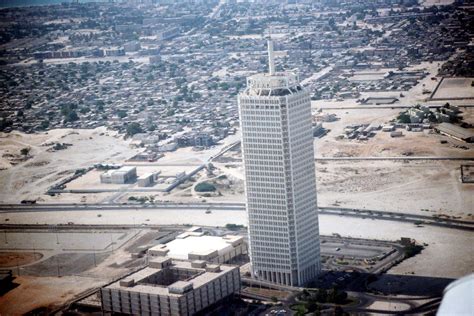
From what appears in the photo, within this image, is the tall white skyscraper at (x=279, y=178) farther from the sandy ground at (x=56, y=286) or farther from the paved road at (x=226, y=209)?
the paved road at (x=226, y=209)

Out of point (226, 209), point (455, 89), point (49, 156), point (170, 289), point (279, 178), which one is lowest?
point (226, 209)

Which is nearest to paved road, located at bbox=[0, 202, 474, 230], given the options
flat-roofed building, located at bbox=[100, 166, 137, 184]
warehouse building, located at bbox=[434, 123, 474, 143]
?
flat-roofed building, located at bbox=[100, 166, 137, 184]

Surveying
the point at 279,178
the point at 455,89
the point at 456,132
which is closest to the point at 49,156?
the point at 456,132

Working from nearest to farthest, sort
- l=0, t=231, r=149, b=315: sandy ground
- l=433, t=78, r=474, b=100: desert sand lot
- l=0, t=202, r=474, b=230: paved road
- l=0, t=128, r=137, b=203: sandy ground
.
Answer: l=0, t=231, r=149, b=315: sandy ground → l=0, t=202, r=474, b=230: paved road → l=0, t=128, r=137, b=203: sandy ground → l=433, t=78, r=474, b=100: desert sand lot

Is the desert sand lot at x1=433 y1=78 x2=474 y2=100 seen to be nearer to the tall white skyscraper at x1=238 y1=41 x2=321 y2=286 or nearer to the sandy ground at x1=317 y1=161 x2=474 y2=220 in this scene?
the sandy ground at x1=317 y1=161 x2=474 y2=220

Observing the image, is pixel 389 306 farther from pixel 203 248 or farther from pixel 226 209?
pixel 226 209

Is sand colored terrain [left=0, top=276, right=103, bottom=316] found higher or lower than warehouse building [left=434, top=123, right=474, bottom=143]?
lower

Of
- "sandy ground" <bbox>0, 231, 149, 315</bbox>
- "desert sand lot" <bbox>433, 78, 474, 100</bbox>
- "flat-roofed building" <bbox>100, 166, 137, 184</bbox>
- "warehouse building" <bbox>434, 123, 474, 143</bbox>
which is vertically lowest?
"sandy ground" <bbox>0, 231, 149, 315</bbox>
